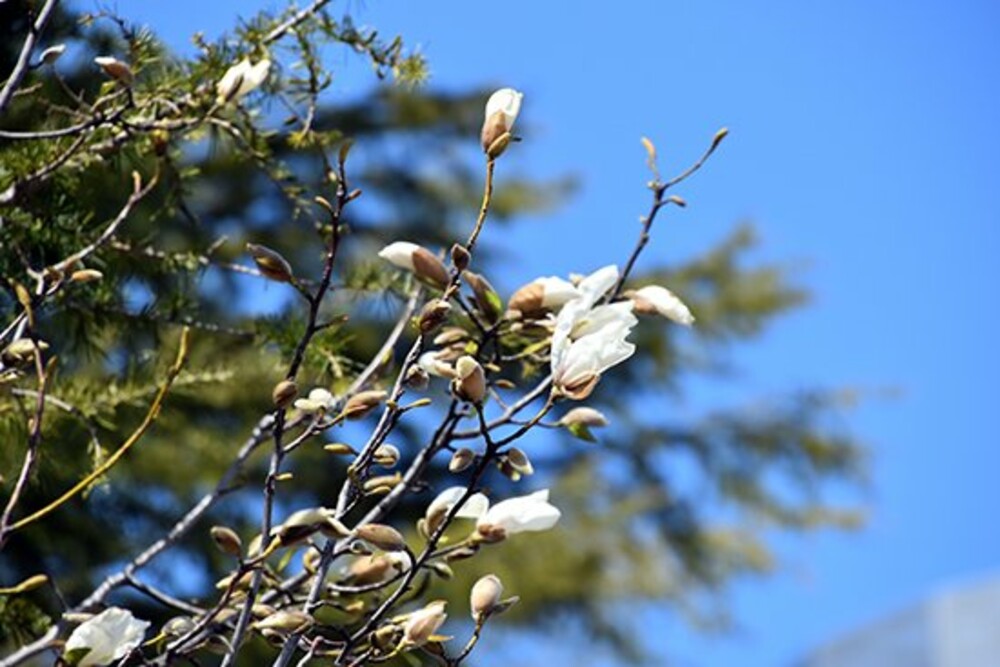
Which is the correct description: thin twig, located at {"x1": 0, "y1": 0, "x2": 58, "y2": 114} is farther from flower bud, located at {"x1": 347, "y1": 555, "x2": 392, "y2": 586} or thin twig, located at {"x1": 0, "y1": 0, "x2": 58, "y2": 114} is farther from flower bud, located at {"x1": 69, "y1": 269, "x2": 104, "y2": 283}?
flower bud, located at {"x1": 347, "y1": 555, "x2": 392, "y2": 586}

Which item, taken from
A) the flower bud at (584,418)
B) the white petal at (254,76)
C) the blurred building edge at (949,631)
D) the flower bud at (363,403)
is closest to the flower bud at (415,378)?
the flower bud at (363,403)

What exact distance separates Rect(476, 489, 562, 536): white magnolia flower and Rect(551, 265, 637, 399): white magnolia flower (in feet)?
0.19

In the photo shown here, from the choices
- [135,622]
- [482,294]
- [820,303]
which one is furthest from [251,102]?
[820,303]

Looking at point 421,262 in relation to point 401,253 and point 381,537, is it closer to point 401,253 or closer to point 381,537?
point 401,253

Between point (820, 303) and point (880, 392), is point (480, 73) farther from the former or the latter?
point (880, 392)

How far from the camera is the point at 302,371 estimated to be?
1.22 metres

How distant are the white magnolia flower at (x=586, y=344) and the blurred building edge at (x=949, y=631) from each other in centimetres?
648

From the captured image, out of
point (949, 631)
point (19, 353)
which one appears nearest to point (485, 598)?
point (19, 353)

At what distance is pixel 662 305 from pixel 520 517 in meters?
0.17

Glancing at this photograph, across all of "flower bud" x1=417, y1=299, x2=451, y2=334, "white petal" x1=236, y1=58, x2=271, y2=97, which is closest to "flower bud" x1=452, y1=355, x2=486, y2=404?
"flower bud" x1=417, y1=299, x2=451, y2=334

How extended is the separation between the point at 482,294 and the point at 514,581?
10.9 ft

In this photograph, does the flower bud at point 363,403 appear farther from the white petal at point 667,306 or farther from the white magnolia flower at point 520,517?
the white petal at point 667,306

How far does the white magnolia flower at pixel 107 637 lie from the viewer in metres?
0.66

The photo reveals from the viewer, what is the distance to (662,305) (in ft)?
2.75
